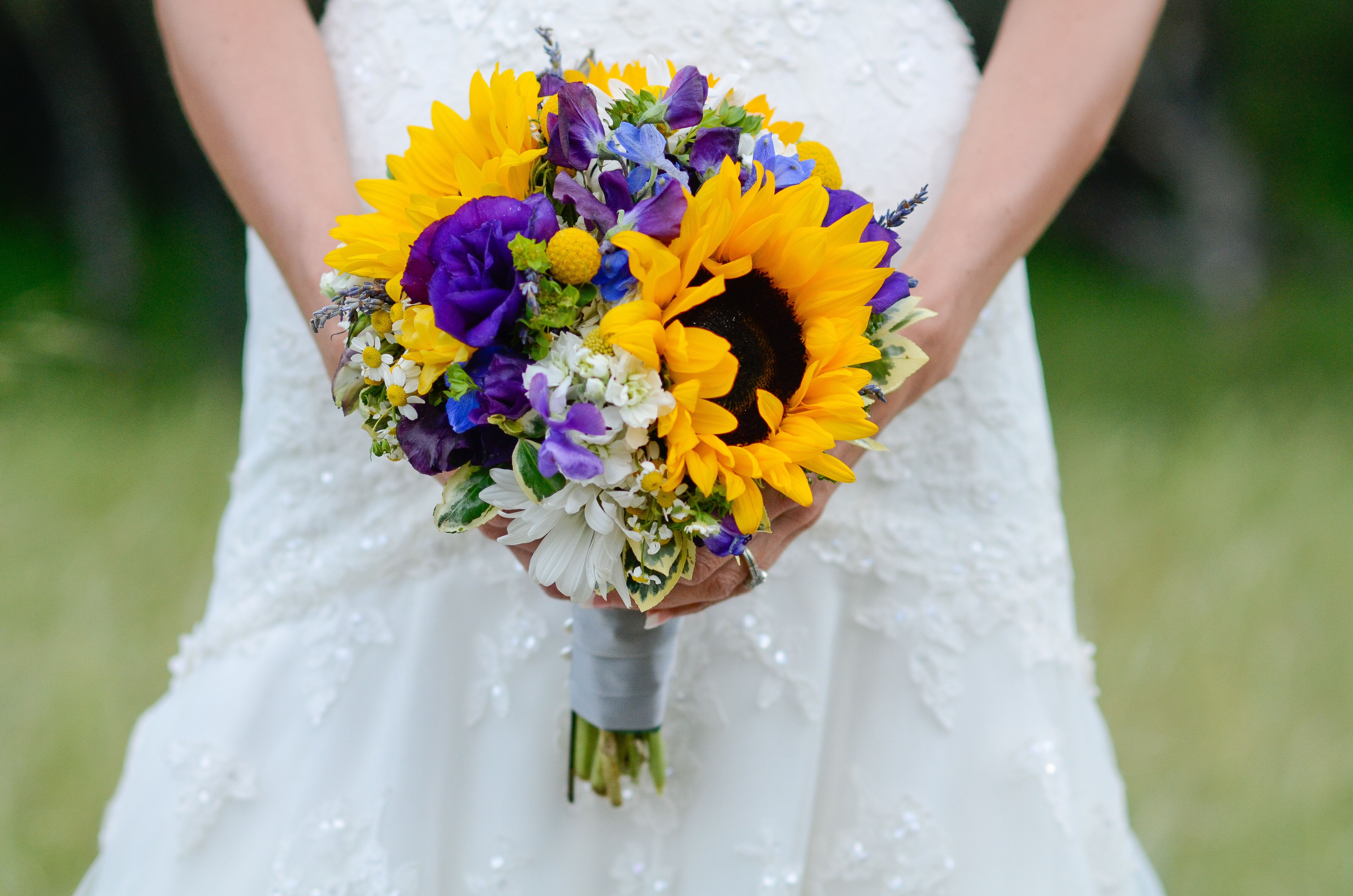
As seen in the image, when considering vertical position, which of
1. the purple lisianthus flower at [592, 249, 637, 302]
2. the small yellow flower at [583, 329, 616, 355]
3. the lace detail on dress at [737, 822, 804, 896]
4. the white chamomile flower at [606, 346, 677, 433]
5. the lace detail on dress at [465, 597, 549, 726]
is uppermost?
the purple lisianthus flower at [592, 249, 637, 302]

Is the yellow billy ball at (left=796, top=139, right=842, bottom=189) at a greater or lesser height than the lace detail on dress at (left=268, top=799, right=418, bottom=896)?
greater

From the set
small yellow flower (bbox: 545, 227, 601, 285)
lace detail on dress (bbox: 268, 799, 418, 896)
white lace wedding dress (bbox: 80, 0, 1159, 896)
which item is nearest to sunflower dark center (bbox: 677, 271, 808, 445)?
small yellow flower (bbox: 545, 227, 601, 285)

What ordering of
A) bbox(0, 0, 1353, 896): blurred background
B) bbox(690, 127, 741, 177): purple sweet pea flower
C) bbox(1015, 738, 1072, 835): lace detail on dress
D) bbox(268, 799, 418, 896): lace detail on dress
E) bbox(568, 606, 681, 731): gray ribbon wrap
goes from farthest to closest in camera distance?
1. bbox(0, 0, 1353, 896): blurred background
2. bbox(1015, 738, 1072, 835): lace detail on dress
3. bbox(268, 799, 418, 896): lace detail on dress
4. bbox(568, 606, 681, 731): gray ribbon wrap
5. bbox(690, 127, 741, 177): purple sweet pea flower

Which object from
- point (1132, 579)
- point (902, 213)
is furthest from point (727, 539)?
point (1132, 579)

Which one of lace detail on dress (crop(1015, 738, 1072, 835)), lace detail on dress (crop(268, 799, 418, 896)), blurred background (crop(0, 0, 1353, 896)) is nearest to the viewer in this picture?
lace detail on dress (crop(268, 799, 418, 896))

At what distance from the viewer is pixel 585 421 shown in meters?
0.85

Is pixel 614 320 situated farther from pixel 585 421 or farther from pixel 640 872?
pixel 640 872

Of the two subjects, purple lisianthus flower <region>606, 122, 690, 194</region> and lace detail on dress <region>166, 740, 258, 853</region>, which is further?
lace detail on dress <region>166, 740, 258, 853</region>

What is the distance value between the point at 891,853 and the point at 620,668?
0.47m

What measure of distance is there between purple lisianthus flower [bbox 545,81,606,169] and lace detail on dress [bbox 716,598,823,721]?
67 centimetres

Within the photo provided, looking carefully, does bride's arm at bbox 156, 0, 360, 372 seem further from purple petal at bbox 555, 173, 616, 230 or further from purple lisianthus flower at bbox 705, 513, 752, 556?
purple lisianthus flower at bbox 705, 513, 752, 556

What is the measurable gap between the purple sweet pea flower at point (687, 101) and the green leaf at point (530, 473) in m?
0.32

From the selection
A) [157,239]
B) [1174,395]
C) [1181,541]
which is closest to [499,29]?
[1181,541]

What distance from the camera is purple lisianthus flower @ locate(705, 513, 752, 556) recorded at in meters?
0.92
